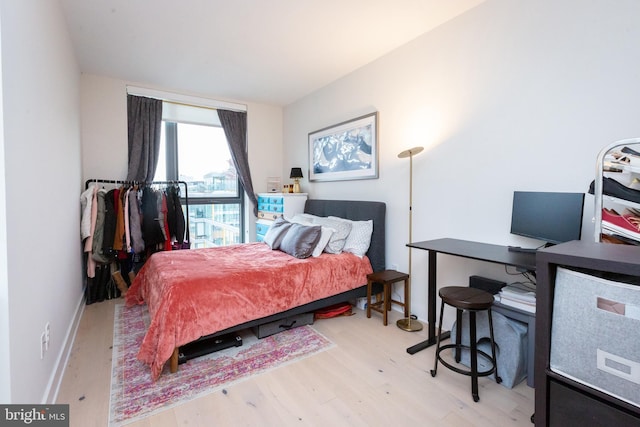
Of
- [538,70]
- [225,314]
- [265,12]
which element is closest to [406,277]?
[225,314]

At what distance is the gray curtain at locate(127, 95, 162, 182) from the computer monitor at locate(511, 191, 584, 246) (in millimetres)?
4059

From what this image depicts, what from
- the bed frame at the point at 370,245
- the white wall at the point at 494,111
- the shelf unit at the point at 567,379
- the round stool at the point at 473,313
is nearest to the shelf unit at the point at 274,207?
the bed frame at the point at 370,245

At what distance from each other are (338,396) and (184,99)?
4.08 m

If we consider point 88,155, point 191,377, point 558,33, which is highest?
point 558,33

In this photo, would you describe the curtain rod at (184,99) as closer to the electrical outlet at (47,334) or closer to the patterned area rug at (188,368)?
the patterned area rug at (188,368)

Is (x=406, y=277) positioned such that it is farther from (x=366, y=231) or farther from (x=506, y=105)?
(x=506, y=105)

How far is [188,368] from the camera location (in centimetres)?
216

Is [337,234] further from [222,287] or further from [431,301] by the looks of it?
[222,287]

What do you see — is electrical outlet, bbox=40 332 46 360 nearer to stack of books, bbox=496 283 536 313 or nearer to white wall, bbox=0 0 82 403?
white wall, bbox=0 0 82 403

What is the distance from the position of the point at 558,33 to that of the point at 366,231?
211 cm

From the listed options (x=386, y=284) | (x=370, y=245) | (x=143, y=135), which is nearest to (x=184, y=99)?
(x=143, y=135)

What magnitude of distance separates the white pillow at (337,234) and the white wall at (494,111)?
43 centimetres

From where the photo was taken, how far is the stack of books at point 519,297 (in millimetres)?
1904

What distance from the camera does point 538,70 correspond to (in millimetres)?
2057
